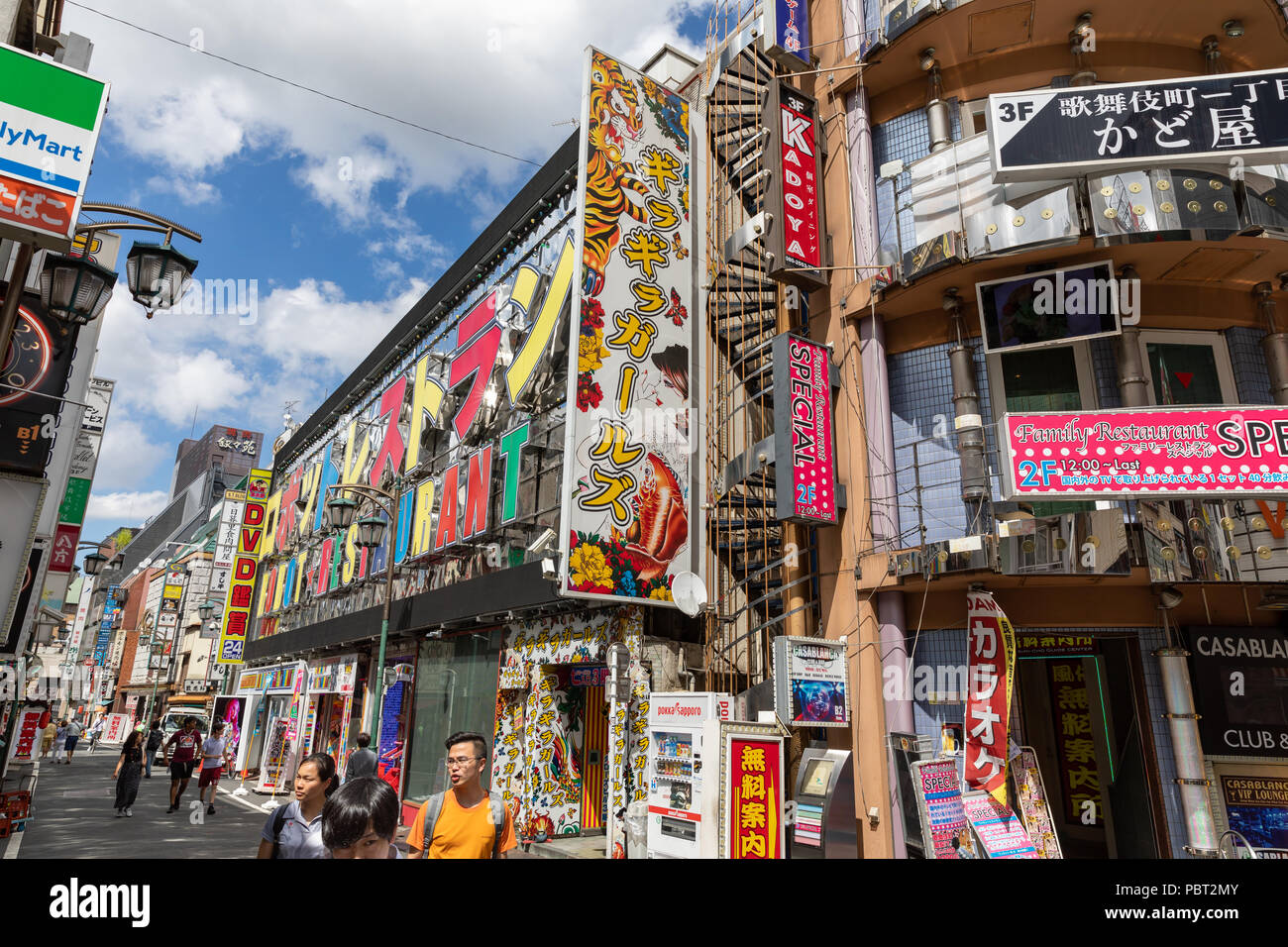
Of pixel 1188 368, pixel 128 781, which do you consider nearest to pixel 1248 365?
pixel 1188 368

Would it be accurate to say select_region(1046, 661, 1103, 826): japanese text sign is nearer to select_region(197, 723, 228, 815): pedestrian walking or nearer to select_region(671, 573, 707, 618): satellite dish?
select_region(671, 573, 707, 618): satellite dish

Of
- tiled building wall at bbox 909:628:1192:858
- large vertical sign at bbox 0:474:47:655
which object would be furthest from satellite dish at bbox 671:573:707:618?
large vertical sign at bbox 0:474:47:655

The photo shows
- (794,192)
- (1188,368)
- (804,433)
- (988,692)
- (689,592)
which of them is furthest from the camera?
(689,592)

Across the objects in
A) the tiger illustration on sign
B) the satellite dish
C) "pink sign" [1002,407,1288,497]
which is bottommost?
the satellite dish

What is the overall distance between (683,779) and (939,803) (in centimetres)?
326

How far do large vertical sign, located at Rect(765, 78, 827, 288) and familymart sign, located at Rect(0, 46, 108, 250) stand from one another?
9.14 m

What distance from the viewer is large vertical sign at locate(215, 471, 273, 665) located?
119ft

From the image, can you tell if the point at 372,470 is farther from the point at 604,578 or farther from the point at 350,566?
the point at 604,578

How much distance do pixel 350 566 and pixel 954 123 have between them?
21167 millimetres

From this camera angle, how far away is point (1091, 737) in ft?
45.1

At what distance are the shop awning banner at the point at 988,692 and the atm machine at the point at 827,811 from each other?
61.6 inches

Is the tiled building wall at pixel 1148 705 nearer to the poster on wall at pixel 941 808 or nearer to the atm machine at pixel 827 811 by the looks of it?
the poster on wall at pixel 941 808

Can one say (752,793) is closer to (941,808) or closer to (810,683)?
(810,683)

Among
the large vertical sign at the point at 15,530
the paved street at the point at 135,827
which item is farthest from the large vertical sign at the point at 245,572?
the large vertical sign at the point at 15,530
